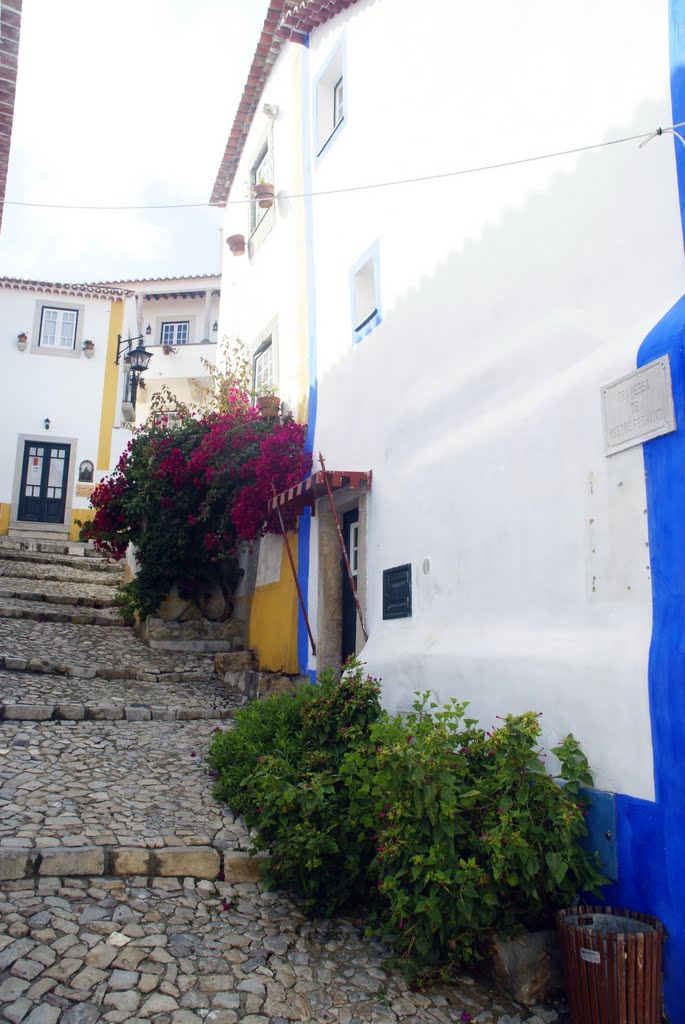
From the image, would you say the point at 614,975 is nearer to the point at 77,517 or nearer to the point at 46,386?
the point at 77,517

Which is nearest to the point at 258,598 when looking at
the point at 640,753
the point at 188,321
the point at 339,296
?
the point at 339,296

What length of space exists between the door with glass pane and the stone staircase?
918 centimetres

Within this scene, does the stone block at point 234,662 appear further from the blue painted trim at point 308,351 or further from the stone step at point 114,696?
the blue painted trim at point 308,351

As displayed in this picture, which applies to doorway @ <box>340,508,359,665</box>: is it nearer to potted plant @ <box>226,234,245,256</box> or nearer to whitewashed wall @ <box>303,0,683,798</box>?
whitewashed wall @ <box>303,0,683,798</box>

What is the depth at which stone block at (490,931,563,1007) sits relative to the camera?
365 centimetres

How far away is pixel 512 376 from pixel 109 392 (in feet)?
60.1

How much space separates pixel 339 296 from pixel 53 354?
1532 cm

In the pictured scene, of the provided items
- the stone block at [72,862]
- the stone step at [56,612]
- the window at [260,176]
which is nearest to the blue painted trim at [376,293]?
the window at [260,176]

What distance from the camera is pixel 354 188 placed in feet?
26.5

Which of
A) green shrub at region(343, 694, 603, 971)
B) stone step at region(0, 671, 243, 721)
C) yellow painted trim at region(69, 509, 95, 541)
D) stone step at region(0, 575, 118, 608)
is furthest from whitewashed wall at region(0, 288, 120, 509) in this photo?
green shrub at region(343, 694, 603, 971)

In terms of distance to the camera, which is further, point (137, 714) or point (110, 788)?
point (137, 714)

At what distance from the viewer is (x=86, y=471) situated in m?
21.4

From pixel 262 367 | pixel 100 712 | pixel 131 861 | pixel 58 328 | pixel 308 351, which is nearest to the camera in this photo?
pixel 131 861

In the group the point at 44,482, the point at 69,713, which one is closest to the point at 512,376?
the point at 69,713
